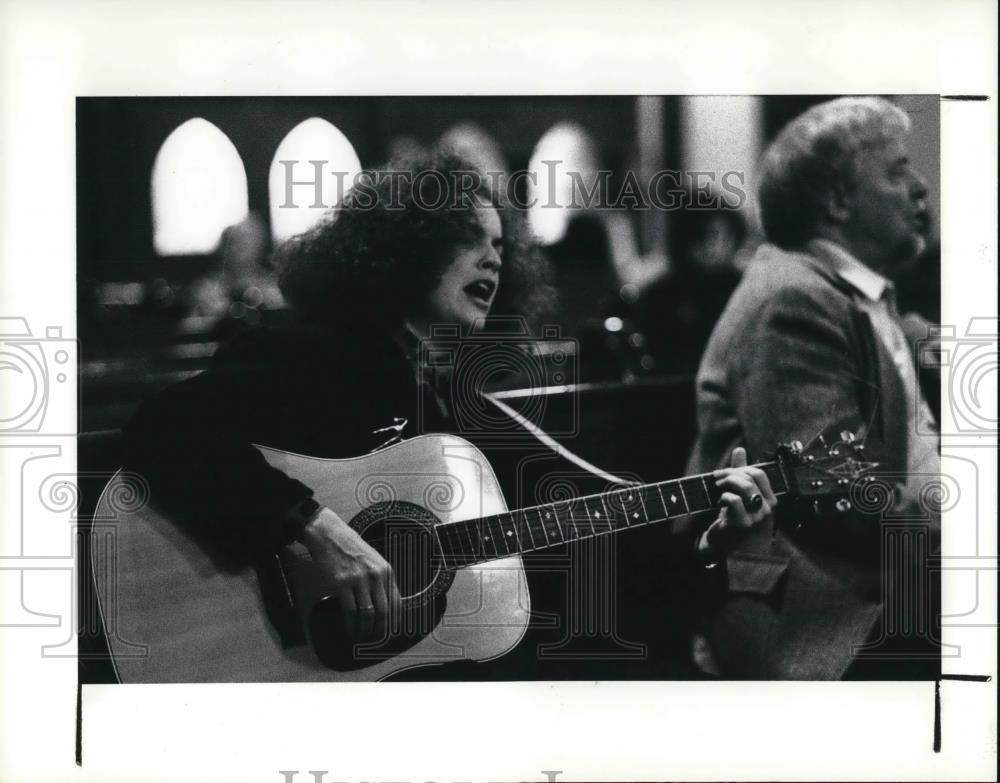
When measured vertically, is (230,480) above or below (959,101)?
below

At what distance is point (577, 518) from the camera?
2.87 metres

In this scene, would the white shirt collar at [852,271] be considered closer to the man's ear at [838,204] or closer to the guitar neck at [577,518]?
the man's ear at [838,204]

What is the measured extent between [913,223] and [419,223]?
1395 millimetres

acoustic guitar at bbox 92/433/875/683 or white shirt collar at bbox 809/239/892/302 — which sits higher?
white shirt collar at bbox 809/239/892/302

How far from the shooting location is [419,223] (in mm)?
2863

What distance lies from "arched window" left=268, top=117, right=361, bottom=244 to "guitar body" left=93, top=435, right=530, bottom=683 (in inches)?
26.1

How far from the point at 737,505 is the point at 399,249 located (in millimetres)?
1187

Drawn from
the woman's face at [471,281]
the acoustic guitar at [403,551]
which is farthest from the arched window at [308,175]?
the acoustic guitar at [403,551]

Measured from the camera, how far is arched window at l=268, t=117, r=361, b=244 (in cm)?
285

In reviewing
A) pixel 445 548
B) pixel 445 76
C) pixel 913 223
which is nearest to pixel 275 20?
pixel 445 76

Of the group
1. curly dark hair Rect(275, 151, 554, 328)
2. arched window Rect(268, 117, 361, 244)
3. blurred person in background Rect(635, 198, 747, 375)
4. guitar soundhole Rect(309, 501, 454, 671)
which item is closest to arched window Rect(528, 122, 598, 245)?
curly dark hair Rect(275, 151, 554, 328)

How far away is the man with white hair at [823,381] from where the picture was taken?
113 inches

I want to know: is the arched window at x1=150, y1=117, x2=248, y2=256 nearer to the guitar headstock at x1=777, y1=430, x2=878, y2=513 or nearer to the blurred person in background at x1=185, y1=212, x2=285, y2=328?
the blurred person in background at x1=185, y1=212, x2=285, y2=328

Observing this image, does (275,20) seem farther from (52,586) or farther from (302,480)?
(52,586)
